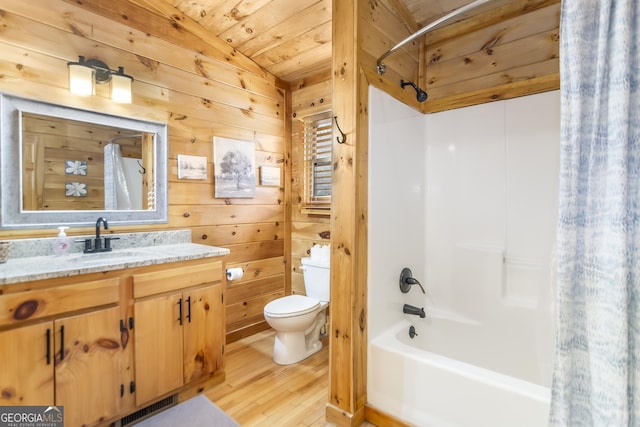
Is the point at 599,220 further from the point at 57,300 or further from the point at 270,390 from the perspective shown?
the point at 57,300

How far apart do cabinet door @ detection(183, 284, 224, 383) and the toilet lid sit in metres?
0.37

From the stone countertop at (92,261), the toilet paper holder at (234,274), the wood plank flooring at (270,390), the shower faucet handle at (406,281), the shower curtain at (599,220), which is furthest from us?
the toilet paper holder at (234,274)

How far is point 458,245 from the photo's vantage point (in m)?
2.23

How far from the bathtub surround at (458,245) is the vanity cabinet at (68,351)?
1348mm

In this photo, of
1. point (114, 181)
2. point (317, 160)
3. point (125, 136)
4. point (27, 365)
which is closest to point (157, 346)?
point (27, 365)

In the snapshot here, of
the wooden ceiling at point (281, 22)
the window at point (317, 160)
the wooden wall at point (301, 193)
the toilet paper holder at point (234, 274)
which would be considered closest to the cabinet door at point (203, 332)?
the toilet paper holder at point (234, 274)

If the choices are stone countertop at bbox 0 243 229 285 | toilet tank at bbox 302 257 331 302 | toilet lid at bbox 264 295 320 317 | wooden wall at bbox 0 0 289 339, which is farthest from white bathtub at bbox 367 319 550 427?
wooden wall at bbox 0 0 289 339

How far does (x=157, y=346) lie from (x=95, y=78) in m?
1.67

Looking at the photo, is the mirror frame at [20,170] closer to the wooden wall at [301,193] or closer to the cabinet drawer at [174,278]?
the cabinet drawer at [174,278]

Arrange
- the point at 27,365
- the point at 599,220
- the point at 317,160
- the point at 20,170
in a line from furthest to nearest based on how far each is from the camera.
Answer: the point at 317,160 → the point at 20,170 → the point at 27,365 → the point at 599,220

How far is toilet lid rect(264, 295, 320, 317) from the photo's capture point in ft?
7.42

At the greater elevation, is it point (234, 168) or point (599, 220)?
point (234, 168)

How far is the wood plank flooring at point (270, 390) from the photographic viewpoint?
1800mm

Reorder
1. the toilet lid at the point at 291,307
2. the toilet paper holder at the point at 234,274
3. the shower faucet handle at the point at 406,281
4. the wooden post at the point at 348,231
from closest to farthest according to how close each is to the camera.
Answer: the wooden post at the point at 348,231
the shower faucet handle at the point at 406,281
the toilet lid at the point at 291,307
the toilet paper holder at the point at 234,274
